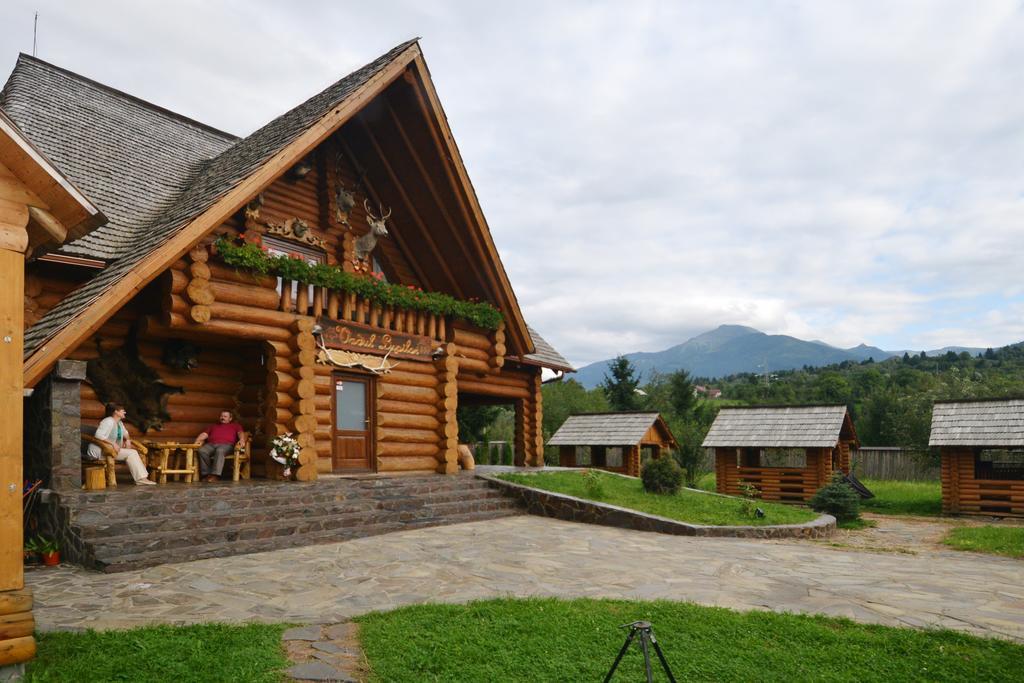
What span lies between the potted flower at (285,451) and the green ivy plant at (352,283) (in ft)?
9.67

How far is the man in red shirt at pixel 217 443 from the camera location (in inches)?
506

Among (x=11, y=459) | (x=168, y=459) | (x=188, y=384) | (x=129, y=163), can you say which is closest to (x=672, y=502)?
(x=168, y=459)

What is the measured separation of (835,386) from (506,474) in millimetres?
46839

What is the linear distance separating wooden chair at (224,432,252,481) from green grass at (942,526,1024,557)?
12906 mm

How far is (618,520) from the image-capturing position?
45.4ft

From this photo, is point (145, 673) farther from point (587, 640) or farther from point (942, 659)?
point (942, 659)

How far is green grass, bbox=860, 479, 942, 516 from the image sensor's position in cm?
2191

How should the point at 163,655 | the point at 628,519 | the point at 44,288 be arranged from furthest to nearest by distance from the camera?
the point at 628,519
the point at 44,288
the point at 163,655

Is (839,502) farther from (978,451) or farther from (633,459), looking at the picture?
(633,459)

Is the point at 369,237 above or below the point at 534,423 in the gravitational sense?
above

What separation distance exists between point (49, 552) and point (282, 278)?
6041mm

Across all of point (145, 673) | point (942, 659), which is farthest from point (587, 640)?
point (145, 673)

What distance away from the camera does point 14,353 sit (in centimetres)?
496

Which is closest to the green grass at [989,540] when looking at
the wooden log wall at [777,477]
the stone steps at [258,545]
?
the wooden log wall at [777,477]
